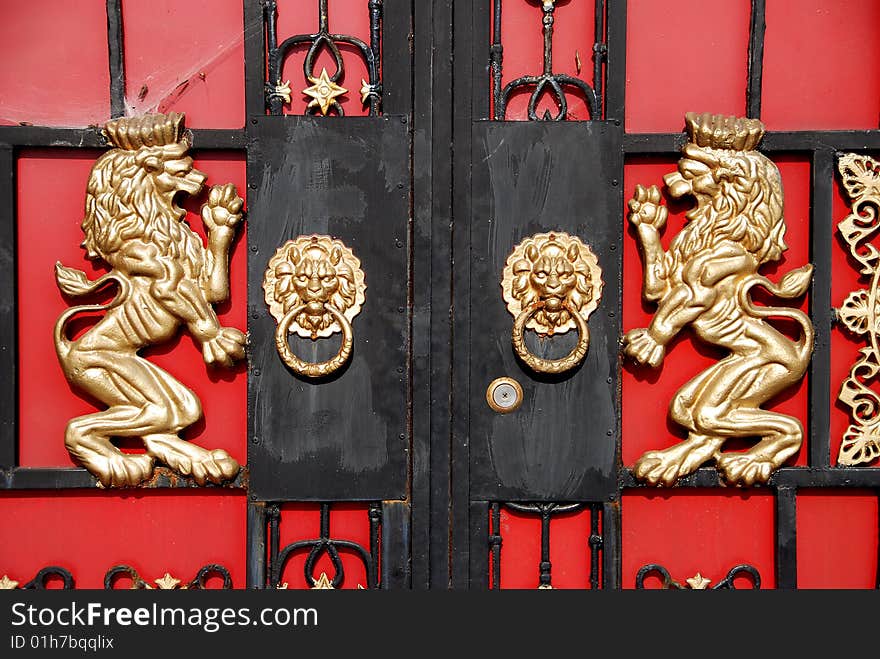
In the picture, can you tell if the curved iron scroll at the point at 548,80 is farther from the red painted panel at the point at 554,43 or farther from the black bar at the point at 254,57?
the black bar at the point at 254,57

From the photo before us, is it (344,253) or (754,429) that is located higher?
(344,253)

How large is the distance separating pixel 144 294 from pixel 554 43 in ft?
3.21

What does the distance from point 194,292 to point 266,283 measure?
0.14m

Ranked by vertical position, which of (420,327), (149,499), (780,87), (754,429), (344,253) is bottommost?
(149,499)

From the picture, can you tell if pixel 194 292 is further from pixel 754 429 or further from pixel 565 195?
pixel 754 429

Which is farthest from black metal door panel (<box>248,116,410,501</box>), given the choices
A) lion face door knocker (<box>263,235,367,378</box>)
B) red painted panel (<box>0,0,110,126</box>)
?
red painted panel (<box>0,0,110,126</box>)

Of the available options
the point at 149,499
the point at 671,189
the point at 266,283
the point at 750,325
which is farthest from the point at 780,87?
the point at 149,499

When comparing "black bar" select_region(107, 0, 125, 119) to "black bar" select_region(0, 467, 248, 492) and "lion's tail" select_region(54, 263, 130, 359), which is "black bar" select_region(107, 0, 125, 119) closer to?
"lion's tail" select_region(54, 263, 130, 359)

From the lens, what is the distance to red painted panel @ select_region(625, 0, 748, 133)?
168 cm

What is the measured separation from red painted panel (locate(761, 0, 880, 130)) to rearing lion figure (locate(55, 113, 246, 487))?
1.14m

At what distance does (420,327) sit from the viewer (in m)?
1.67

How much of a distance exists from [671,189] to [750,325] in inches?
12.5

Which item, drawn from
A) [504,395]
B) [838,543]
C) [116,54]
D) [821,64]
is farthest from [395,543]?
[821,64]

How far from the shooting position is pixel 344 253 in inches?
65.2
